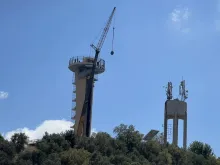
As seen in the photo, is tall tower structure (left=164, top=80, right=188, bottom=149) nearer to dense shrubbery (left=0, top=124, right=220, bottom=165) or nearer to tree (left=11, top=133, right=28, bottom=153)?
dense shrubbery (left=0, top=124, right=220, bottom=165)

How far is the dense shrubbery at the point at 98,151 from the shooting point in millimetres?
60031

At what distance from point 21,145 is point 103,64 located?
45172 mm

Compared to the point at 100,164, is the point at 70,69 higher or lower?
higher

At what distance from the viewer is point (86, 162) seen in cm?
5884

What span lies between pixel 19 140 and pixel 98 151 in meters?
11.6

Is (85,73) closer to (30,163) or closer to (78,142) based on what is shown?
(78,142)

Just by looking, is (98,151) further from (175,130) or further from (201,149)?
(201,149)

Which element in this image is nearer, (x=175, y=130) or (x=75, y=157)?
(x=75, y=157)

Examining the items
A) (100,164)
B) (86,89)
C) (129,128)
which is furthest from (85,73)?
(100,164)

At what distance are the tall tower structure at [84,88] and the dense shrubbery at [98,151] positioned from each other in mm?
19204

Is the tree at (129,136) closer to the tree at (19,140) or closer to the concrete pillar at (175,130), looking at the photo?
the concrete pillar at (175,130)

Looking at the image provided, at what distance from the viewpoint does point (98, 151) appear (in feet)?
219

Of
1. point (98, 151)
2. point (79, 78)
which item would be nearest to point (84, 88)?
point (79, 78)

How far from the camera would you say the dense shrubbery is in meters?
60.0
